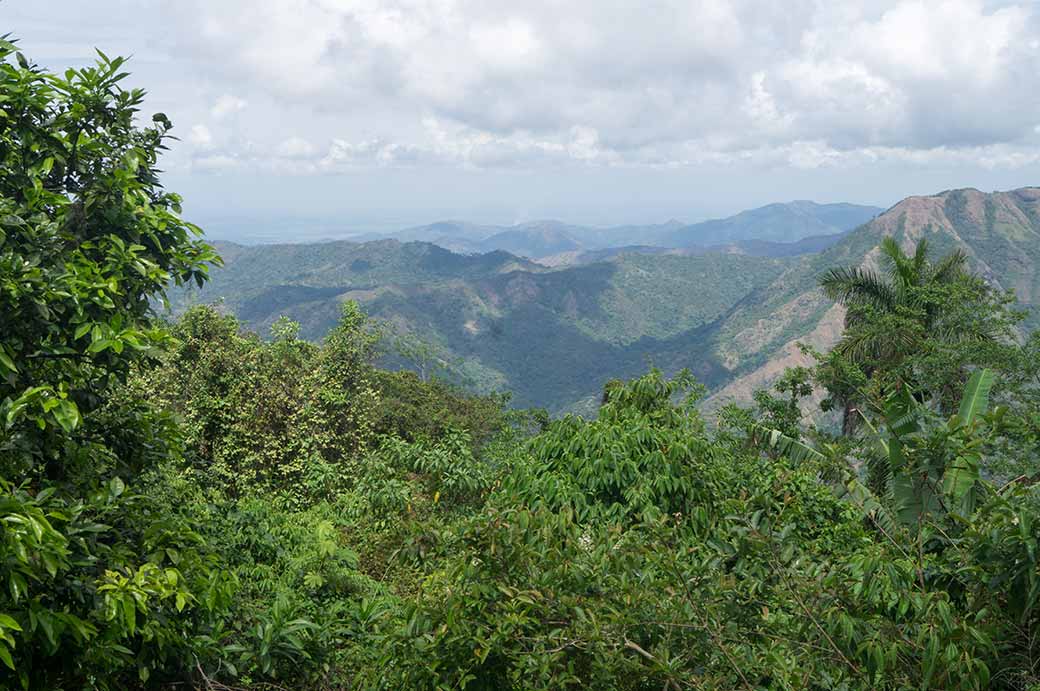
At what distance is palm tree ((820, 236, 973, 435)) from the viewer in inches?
903

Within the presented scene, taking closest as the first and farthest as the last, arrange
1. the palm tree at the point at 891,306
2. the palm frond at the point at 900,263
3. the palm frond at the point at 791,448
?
the palm frond at the point at 791,448 < the palm tree at the point at 891,306 < the palm frond at the point at 900,263

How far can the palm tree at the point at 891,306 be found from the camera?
22938 millimetres

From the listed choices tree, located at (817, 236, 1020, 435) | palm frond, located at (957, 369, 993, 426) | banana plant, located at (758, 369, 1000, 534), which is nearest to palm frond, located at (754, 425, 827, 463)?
banana plant, located at (758, 369, 1000, 534)

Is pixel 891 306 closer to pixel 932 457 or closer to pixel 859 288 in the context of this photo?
pixel 859 288

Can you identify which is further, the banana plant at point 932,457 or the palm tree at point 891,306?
the palm tree at point 891,306

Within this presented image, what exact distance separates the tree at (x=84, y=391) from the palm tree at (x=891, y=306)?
854 inches

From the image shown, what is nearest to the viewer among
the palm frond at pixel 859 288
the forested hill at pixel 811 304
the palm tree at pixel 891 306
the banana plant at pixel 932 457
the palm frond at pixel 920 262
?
the banana plant at pixel 932 457

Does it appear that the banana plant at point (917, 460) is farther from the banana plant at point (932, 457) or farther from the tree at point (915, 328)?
the tree at point (915, 328)

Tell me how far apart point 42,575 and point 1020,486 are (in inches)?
236

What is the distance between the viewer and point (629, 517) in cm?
827

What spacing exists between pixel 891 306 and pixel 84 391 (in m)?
25.3

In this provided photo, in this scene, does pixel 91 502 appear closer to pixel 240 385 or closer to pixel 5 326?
pixel 5 326

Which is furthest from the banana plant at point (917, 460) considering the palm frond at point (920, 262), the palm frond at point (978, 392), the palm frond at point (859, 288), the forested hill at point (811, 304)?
the forested hill at point (811, 304)

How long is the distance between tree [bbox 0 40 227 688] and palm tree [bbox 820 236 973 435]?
71.2 feet
